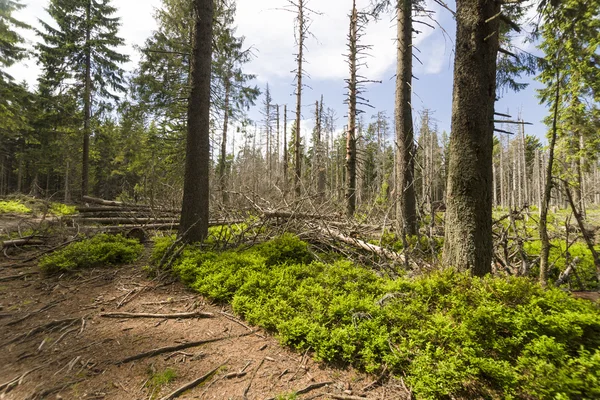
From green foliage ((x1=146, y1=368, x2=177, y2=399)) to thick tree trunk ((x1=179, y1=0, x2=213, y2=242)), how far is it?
137 inches

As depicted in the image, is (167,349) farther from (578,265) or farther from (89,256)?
(578,265)

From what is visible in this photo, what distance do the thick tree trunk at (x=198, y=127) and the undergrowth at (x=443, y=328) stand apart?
2197 millimetres

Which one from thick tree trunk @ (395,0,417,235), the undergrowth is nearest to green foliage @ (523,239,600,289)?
the undergrowth

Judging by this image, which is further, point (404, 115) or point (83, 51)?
point (83, 51)

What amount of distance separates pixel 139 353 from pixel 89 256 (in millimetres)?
3531

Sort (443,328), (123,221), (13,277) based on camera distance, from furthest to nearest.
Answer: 1. (123,221)
2. (13,277)
3. (443,328)

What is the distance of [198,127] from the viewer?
19.1 ft

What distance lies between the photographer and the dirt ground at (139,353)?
7.79 feet

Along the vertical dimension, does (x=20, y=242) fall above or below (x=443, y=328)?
above

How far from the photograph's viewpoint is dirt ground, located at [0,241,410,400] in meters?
2.37

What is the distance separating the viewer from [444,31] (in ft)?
15.9

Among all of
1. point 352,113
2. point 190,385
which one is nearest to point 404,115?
point 352,113

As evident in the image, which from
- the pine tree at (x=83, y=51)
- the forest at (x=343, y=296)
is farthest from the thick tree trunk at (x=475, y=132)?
the pine tree at (x=83, y=51)

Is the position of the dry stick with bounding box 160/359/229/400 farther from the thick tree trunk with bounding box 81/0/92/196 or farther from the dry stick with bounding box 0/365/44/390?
the thick tree trunk with bounding box 81/0/92/196
